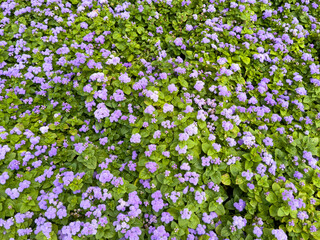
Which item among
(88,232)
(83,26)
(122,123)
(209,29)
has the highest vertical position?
(209,29)

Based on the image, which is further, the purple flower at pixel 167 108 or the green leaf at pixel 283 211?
the purple flower at pixel 167 108

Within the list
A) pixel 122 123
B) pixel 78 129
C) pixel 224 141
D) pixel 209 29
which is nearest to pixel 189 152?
pixel 224 141

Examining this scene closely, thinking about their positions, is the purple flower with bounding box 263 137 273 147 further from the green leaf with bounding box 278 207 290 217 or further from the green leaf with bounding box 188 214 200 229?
the green leaf with bounding box 188 214 200 229

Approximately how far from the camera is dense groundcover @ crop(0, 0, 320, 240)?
11.5 ft

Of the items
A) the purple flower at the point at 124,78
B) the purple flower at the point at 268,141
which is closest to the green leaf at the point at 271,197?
the purple flower at the point at 268,141

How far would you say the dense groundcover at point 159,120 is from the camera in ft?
11.5

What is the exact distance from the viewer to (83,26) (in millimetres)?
5441

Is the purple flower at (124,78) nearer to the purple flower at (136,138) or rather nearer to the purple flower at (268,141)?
the purple flower at (136,138)

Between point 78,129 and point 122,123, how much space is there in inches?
39.5

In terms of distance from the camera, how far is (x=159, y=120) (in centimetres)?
406

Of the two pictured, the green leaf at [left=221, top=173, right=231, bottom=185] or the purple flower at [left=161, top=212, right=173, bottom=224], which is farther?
the green leaf at [left=221, top=173, right=231, bottom=185]

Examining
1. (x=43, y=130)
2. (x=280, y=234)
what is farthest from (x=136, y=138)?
(x=280, y=234)

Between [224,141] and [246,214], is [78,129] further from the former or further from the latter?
[246,214]

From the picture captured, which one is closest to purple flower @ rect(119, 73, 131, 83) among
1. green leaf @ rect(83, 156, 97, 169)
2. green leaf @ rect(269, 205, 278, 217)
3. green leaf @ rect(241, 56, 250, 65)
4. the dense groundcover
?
the dense groundcover
